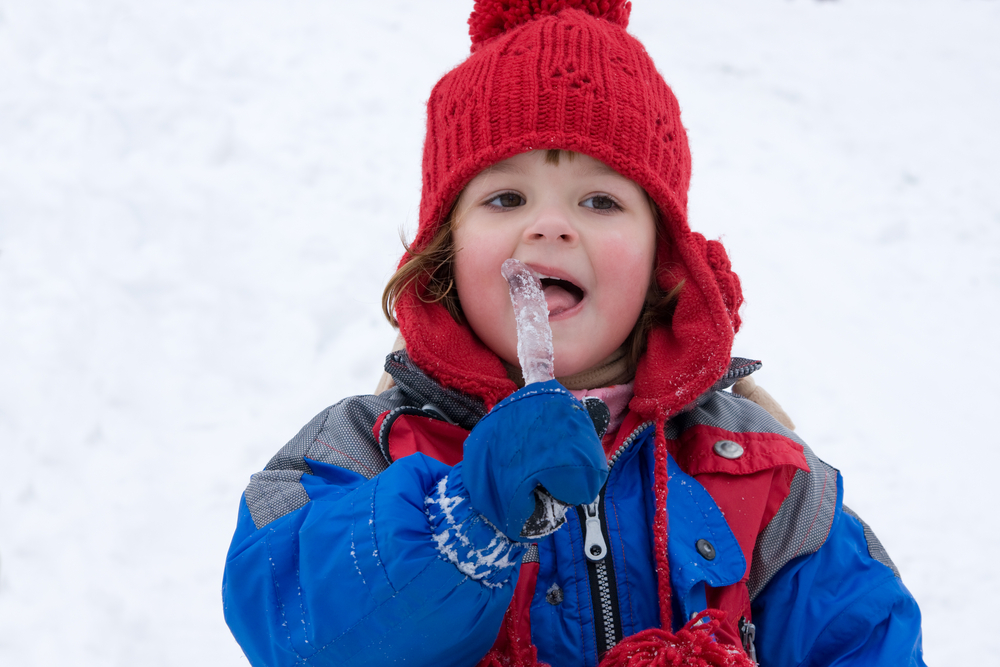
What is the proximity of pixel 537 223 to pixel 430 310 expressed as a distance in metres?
0.36

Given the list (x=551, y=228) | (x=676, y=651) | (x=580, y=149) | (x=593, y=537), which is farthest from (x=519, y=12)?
(x=676, y=651)

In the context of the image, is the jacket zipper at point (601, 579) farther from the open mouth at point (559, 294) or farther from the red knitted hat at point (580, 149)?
the open mouth at point (559, 294)

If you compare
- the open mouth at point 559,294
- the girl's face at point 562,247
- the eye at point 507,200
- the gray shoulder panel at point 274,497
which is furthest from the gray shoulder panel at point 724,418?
the gray shoulder panel at point 274,497

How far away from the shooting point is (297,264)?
3.66m

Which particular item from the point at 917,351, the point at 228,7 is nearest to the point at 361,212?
the point at 228,7

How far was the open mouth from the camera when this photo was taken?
5.77ft

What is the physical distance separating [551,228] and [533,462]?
25.8 inches

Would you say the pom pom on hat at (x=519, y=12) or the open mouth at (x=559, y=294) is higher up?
the pom pom on hat at (x=519, y=12)

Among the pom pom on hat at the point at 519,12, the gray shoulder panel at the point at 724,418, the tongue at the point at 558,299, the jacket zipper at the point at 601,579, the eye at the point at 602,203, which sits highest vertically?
the pom pom on hat at the point at 519,12

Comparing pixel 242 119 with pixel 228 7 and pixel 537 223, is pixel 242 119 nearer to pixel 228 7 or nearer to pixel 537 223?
pixel 228 7

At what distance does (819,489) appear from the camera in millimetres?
1767

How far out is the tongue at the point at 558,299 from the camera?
176 cm

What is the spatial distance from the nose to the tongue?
125 mm

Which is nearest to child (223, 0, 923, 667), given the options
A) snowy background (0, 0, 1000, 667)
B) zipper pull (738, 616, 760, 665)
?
zipper pull (738, 616, 760, 665)
